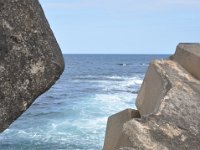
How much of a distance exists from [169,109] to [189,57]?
110 centimetres

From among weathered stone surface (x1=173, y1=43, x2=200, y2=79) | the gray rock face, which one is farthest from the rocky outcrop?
the gray rock face

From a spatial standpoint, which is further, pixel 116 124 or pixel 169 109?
pixel 116 124

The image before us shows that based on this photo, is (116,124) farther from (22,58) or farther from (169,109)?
(22,58)

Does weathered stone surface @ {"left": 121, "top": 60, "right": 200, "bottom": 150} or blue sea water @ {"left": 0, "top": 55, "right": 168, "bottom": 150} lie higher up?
weathered stone surface @ {"left": 121, "top": 60, "right": 200, "bottom": 150}

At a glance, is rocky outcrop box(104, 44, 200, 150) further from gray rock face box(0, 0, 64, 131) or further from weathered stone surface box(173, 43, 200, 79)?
gray rock face box(0, 0, 64, 131)

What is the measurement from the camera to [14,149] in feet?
49.1

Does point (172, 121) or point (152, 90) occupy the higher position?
point (172, 121)

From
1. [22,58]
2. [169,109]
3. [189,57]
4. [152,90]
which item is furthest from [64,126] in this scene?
[22,58]

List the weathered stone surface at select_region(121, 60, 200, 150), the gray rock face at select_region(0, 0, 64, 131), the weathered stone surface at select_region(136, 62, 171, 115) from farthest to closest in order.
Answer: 1. the weathered stone surface at select_region(136, 62, 171, 115)
2. the weathered stone surface at select_region(121, 60, 200, 150)
3. the gray rock face at select_region(0, 0, 64, 131)

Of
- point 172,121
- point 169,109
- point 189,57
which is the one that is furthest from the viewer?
point 189,57

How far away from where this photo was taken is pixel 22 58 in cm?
268

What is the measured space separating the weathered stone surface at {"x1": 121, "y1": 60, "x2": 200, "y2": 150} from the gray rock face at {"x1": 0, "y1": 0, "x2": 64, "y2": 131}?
73.3 inches

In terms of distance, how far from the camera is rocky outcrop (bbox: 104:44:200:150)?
4488 mm

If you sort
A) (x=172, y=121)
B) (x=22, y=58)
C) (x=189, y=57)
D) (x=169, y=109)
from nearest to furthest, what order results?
(x=22, y=58), (x=172, y=121), (x=169, y=109), (x=189, y=57)
